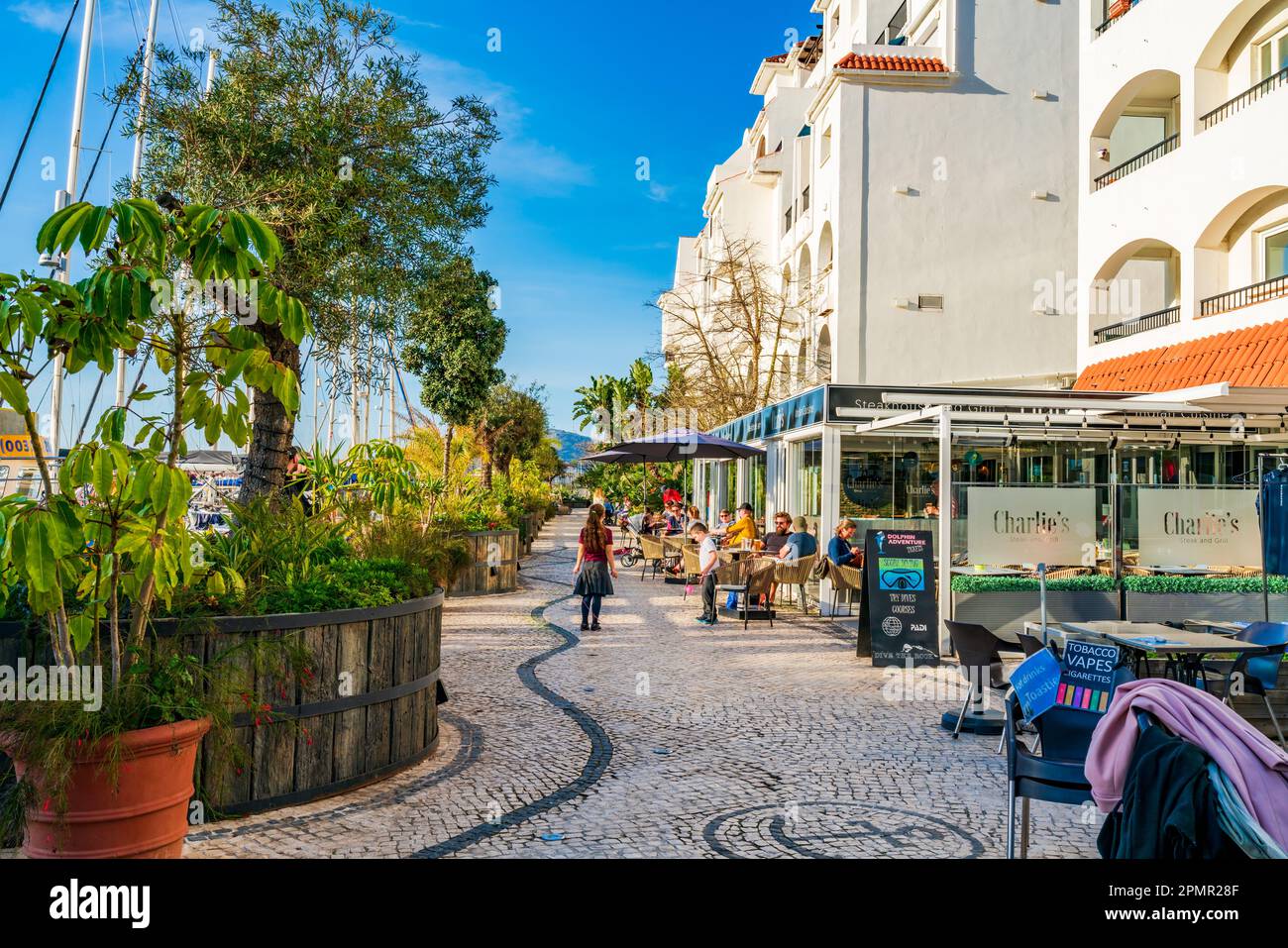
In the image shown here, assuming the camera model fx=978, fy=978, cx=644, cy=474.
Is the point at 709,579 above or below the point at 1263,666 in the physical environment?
above

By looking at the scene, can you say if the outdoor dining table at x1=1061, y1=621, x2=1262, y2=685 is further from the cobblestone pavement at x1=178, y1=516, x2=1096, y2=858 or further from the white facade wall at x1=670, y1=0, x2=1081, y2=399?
the white facade wall at x1=670, y1=0, x2=1081, y2=399

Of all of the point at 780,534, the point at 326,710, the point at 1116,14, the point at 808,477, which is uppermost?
the point at 1116,14

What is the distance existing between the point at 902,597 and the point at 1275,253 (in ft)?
27.5

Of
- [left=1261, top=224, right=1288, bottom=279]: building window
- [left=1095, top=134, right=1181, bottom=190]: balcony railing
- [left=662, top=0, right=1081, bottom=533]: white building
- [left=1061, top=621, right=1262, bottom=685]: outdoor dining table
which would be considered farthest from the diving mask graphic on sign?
[left=662, top=0, right=1081, bottom=533]: white building

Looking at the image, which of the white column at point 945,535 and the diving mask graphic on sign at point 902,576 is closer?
the diving mask graphic on sign at point 902,576

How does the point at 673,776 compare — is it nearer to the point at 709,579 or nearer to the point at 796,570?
the point at 709,579

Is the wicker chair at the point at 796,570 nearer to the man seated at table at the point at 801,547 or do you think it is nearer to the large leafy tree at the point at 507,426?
the man seated at table at the point at 801,547

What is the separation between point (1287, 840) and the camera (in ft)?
10.1

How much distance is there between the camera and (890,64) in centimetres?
2286

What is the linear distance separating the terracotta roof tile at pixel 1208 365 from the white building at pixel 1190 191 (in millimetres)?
24

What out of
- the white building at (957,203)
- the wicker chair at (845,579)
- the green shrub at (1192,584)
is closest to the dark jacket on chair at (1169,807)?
the green shrub at (1192,584)

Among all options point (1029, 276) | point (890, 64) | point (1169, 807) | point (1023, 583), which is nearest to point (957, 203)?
point (1029, 276)

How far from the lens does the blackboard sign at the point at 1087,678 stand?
189 inches

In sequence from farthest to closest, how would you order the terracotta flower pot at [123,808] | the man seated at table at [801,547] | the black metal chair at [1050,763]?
1. the man seated at table at [801,547]
2. the black metal chair at [1050,763]
3. the terracotta flower pot at [123,808]
